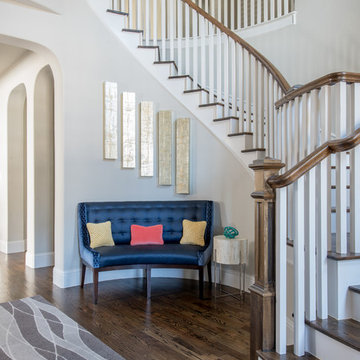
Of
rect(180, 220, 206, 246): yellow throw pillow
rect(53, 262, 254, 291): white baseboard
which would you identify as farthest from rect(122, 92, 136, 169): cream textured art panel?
rect(53, 262, 254, 291): white baseboard

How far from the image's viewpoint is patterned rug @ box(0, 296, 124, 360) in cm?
253

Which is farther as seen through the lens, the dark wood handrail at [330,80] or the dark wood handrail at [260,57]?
the dark wood handrail at [260,57]

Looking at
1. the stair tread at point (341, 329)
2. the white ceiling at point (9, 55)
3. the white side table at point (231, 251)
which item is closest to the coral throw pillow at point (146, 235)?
the white side table at point (231, 251)

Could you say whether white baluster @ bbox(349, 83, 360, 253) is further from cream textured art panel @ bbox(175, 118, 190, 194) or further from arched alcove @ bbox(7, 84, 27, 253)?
arched alcove @ bbox(7, 84, 27, 253)

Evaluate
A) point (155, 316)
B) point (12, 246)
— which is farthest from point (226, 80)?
point (12, 246)

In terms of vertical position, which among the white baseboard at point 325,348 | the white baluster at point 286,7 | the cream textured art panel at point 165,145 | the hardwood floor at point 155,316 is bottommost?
the hardwood floor at point 155,316

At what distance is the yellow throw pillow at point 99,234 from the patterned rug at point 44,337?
0.84 m

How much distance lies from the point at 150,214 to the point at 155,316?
1.46 m

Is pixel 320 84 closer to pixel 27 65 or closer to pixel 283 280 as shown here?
pixel 283 280

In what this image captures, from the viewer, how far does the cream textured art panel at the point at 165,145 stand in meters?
4.69

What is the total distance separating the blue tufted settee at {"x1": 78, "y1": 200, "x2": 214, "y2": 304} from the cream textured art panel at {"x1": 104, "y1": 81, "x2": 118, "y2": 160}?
648 millimetres

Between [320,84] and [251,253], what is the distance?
2162 mm

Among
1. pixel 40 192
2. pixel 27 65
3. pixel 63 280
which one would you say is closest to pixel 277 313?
pixel 63 280

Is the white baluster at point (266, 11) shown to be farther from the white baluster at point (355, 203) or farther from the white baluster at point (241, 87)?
the white baluster at point (355, 203)
